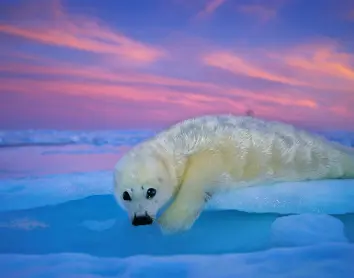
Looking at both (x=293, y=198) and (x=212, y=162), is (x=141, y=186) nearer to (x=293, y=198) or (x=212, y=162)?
(x=212, y=162)

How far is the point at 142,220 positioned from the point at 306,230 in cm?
55

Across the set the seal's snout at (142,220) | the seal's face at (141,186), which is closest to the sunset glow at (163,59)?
the seal's face at (141,186)

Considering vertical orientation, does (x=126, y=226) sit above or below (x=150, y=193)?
below

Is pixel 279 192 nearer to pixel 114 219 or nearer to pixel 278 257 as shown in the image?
pixel 278 257

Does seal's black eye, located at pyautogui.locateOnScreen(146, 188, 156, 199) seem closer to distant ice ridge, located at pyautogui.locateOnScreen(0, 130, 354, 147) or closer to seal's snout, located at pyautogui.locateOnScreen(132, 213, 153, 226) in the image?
seal's snout, located at pyautogui.locateOnScreen(132, 213, 153, 226)

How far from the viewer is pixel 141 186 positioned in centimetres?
176

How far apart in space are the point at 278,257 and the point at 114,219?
641mm

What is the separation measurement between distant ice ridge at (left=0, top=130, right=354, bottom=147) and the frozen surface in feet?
2.42

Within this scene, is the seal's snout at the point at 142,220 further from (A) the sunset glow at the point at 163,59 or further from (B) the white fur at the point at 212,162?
(A) the sunset glow at the point at 163,59

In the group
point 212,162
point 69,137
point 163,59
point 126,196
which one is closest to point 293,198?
point 212,162

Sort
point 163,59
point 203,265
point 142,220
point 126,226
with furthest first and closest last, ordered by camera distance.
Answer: point 163,59 → point 126,226 → point 142,220 → point 203,265

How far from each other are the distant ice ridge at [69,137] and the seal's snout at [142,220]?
0.55 m

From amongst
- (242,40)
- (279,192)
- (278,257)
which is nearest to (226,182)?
(279,192)

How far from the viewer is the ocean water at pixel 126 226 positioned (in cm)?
159
